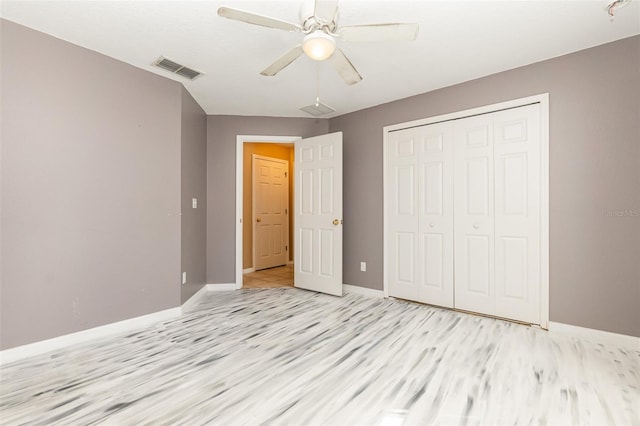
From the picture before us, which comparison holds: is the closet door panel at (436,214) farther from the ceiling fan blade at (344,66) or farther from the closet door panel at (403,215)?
the ceiling fan blade at (344,66)

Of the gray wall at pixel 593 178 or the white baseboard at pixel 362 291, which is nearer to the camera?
the gray wall at pixel 593 178

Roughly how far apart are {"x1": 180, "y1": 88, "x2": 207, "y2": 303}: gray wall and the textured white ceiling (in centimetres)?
51

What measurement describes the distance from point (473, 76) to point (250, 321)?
3.41 m

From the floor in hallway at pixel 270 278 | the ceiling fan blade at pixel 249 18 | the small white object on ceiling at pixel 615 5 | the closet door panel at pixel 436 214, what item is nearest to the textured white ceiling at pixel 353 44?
the small white object on ceiling at pixel 615 5

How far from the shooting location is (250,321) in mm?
3057

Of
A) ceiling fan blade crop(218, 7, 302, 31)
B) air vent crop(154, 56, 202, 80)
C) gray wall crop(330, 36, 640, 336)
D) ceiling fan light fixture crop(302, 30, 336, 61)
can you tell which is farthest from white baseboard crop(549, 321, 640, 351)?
air vent crop(154, 56, 202, 80)

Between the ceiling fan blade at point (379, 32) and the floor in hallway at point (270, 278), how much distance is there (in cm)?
361

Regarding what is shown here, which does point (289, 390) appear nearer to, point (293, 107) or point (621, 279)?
→ point (621, 279)

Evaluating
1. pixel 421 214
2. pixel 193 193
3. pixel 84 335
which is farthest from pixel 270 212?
pixel 84 335

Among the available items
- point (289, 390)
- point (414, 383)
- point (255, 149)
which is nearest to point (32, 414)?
point (289, 390)

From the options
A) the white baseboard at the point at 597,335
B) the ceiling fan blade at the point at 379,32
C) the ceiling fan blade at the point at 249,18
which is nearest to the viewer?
the ceiling fan blade at the point at 249,18

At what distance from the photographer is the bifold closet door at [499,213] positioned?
2877 millimetres

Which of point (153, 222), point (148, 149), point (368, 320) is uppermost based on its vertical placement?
point (148, 149)

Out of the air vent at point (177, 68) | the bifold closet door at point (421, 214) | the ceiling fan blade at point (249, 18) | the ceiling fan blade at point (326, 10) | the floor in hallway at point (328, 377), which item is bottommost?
the floor in hallway at point (328, 377)
